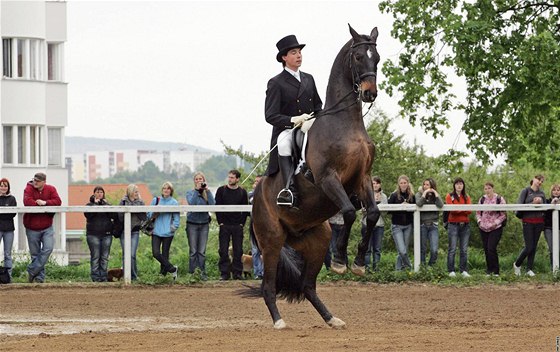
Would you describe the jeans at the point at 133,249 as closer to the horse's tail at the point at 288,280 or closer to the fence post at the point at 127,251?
the fence post at the point at 127,251

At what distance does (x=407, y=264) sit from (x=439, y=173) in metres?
12.9

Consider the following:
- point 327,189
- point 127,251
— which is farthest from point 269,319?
point 127,251

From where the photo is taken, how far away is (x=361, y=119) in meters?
12.3

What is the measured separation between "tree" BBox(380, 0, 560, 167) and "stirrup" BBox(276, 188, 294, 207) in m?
13.2

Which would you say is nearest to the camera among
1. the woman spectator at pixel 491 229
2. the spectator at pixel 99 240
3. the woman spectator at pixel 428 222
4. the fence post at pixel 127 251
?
the fence post at pixel 127 251

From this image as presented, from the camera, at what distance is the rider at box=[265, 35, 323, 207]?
509 inches

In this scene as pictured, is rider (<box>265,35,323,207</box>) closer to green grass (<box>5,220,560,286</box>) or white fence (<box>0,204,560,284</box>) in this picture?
white fence (<box>0,204,560,284</box>)

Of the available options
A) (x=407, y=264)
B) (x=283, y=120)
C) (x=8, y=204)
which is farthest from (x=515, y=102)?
(x=283, y=120)

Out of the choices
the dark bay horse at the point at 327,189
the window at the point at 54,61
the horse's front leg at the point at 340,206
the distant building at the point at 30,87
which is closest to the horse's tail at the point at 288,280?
the dark bay horse at the point at 327,189

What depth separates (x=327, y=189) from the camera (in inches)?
475

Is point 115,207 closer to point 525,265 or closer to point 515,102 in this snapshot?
point 525,265

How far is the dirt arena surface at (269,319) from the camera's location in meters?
11.3

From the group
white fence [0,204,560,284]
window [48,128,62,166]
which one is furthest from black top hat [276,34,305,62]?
window [48,128,62,166]

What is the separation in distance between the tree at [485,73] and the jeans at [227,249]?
754cm
